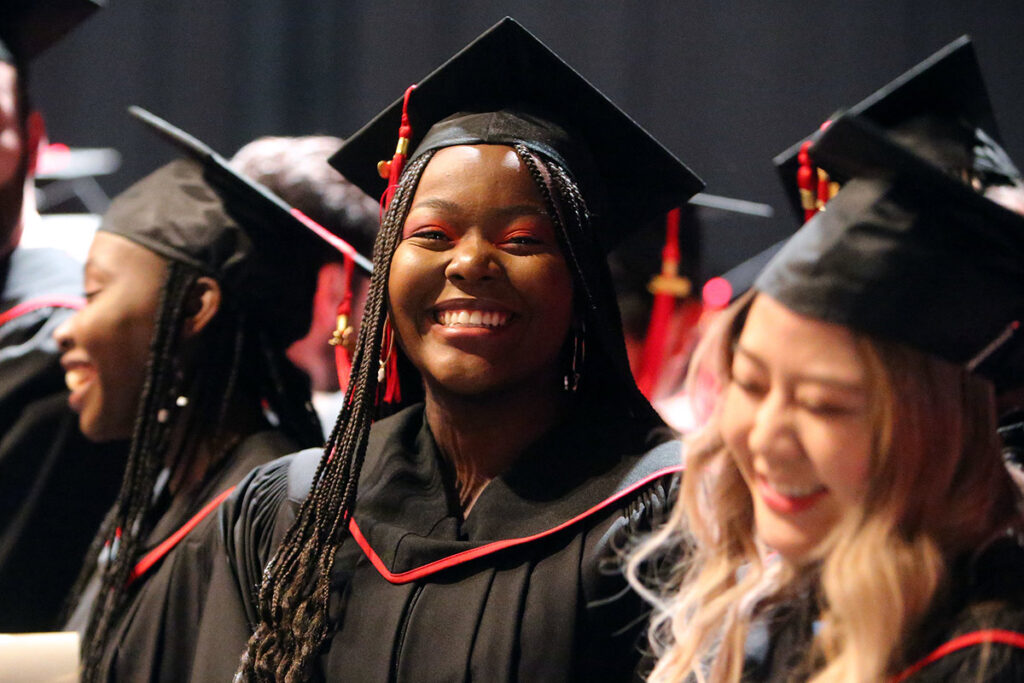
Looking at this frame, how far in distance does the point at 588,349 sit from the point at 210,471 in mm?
758

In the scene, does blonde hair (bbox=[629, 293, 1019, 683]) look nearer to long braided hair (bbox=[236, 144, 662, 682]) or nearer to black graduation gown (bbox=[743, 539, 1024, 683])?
black graduation gown (bbox=[743, 539, 1024, 683])

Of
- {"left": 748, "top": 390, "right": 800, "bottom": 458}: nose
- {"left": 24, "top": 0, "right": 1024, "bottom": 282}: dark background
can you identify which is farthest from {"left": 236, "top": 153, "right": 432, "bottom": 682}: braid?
{"left": 24, "top": 0, "right": 1024, "bottom": 282}: dark background

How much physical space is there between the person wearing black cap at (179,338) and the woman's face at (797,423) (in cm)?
101

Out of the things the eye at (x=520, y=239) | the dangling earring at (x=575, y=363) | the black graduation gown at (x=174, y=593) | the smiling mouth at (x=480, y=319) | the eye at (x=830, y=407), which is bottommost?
the black graduation gown at (x=174, y=593)

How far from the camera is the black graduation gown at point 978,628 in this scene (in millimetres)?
875

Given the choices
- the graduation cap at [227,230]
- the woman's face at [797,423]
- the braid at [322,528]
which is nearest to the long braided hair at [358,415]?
the braid at [322,528]

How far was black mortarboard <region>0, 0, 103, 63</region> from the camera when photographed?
7.23 ft

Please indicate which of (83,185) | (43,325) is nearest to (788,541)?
A: (43,325)

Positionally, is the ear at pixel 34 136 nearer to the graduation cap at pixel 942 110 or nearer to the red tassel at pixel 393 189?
the red tassel at pixel 393 189

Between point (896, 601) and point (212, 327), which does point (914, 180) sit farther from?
point (212, 327)

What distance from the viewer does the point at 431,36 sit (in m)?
2.87

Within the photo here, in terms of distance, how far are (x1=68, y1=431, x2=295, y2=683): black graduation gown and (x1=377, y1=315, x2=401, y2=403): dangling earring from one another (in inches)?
14.6

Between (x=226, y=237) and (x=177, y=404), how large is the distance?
0.96 ft

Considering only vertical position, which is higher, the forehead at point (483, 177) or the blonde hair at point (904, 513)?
the forehead at point (483, 177)
